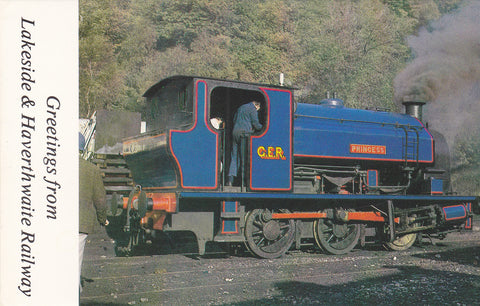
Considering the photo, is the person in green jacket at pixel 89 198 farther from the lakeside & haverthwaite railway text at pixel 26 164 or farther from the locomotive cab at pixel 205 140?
the locomotive cab at pixel 205 140

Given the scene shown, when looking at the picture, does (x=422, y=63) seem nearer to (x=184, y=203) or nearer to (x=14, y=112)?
(x=184, y=203)

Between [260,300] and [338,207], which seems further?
[338,207]

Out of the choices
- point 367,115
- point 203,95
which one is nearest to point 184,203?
point 203,95

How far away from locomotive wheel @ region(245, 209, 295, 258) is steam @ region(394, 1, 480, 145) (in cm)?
614

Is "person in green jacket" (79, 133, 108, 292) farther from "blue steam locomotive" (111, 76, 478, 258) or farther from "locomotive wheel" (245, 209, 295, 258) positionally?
"locomotive wheel" (245, 209, 295, 258)

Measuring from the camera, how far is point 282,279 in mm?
6395

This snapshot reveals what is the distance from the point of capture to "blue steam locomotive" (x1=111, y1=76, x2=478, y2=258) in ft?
24.1

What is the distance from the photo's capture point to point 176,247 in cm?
1002

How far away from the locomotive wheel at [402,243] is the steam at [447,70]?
3661mm

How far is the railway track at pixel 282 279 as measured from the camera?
534cm

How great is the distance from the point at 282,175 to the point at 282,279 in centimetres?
212

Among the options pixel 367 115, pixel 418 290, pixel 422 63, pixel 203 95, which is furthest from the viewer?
pixel 422 63

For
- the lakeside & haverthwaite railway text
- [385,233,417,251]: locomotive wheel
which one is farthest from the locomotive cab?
the lakeside & haverthwaite railway text

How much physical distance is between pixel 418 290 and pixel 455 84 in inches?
405
